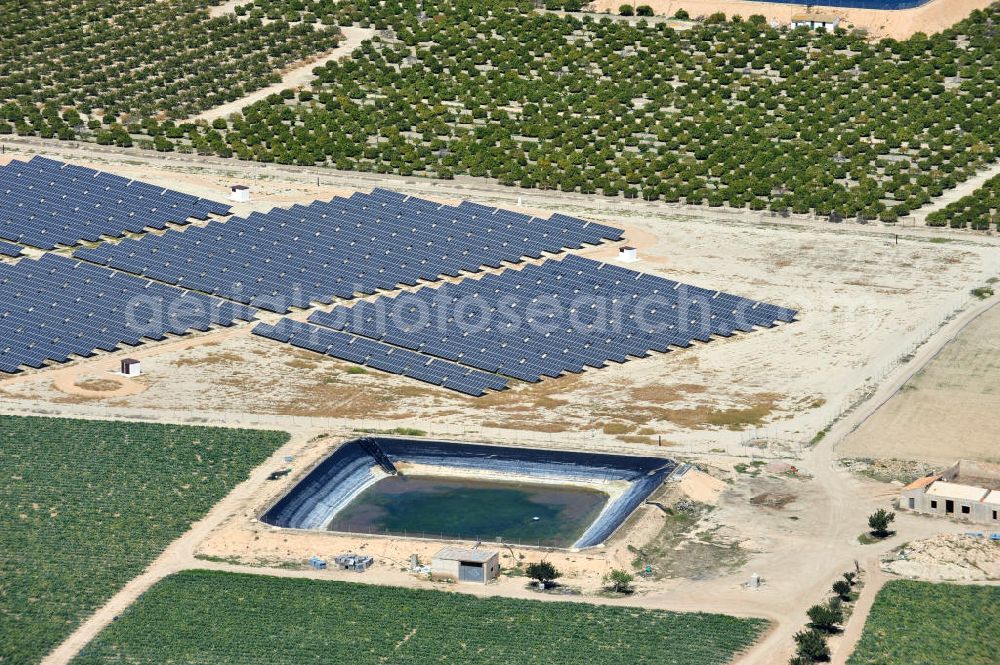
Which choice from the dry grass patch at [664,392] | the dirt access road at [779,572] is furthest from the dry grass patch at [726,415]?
the dirt access road at [779,572]

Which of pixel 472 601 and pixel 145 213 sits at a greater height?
pixel 145 213

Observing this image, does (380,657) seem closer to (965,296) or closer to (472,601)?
(472,601)

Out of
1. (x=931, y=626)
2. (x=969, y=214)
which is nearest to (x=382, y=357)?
(x=931, y=626)

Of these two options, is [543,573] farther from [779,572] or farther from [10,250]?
[10,250]

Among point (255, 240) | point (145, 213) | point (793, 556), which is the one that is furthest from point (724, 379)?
point (145, 213)

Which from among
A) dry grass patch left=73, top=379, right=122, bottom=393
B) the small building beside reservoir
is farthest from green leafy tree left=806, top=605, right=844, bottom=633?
dry grass patch left=73, top=379, right=122, bottom=393

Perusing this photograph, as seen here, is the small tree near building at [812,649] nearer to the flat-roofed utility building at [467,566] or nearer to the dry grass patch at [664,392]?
the flat-roofed utility building at [467,566]
